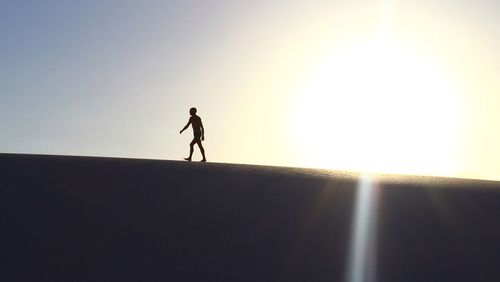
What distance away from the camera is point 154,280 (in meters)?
7.79

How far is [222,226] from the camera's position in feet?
32.3

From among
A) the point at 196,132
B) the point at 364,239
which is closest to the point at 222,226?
the point at 364,239

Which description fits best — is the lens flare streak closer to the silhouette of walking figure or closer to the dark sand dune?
the dark sand dune

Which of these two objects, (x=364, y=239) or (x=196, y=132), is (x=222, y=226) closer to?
(x=364, y=239)

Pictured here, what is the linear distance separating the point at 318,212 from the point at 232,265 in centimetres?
282

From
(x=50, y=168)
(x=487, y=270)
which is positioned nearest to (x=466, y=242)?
(x=487, y=270)

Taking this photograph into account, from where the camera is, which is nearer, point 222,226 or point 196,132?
point 222,226

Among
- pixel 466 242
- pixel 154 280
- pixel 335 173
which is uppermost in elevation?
pixel 335 173

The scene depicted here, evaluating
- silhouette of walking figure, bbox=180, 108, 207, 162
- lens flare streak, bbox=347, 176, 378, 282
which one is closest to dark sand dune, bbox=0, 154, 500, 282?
lens flare streak, bbox=347, 176, 378, 282

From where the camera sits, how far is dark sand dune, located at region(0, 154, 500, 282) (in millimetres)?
8297

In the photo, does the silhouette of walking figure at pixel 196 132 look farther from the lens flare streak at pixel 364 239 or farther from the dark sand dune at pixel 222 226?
the lens flare streak at pixel 364 239

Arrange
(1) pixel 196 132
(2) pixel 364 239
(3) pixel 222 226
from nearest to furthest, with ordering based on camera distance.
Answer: (2) pixel 364 239, (3) pixel 222 226, (1) pixel 196 132

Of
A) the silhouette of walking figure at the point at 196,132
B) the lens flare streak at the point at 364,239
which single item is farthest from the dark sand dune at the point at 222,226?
the silhouette of walking figure at the point at 196,132

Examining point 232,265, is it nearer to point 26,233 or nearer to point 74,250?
point 74,250
